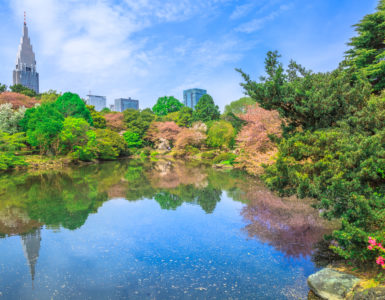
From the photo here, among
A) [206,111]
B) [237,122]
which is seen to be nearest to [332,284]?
[237,122]

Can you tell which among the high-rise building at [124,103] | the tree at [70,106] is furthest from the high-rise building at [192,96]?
the tree at [70,106]

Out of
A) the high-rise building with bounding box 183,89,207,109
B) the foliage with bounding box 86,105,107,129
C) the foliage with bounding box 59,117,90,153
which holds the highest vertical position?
the high-rise building with bounding box 183,89,207,109

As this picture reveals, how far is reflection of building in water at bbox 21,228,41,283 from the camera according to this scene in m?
5.24

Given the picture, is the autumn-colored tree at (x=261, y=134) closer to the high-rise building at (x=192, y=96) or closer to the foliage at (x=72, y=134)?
the foliage at (x=72, y=134)

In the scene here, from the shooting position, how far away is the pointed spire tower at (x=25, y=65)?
62.2m

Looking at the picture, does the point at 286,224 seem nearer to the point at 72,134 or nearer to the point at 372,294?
the point at 372,294

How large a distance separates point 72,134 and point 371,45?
77.2 feet

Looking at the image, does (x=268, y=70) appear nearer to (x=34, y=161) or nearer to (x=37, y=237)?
(x=37, y=237)

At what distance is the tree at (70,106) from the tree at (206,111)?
1737 cm

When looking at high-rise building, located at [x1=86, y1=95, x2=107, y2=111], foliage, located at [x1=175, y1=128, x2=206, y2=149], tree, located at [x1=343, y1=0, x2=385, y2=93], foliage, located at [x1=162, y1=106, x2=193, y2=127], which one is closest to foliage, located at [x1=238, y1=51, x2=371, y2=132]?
tree, located at [x1=343, y1=0, x2=385, y2=93]

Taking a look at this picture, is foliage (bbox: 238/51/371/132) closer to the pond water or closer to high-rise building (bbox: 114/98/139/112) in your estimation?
the pond water

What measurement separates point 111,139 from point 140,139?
920 cm

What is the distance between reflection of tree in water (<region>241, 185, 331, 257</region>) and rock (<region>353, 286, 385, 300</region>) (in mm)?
1970

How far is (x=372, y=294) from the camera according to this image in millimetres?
3381
